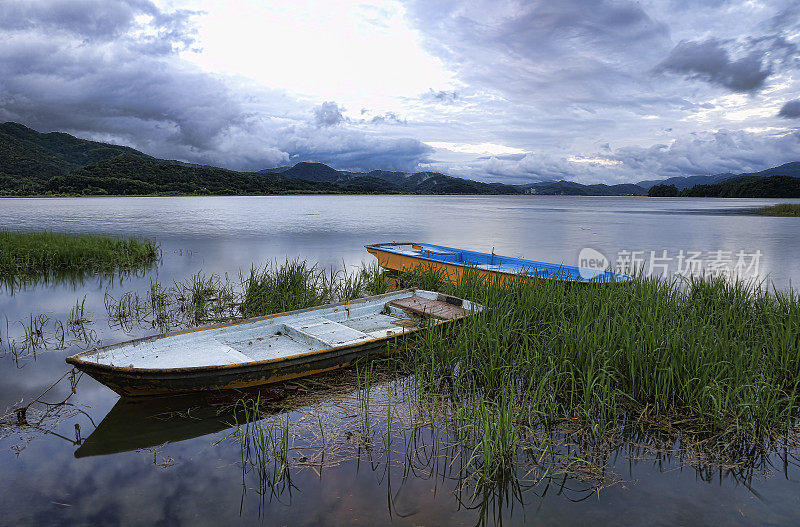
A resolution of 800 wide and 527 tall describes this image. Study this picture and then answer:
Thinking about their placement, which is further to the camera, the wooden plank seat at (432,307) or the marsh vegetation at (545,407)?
the wooden plank seat at (432,307)

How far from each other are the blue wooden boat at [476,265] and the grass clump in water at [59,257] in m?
7.56

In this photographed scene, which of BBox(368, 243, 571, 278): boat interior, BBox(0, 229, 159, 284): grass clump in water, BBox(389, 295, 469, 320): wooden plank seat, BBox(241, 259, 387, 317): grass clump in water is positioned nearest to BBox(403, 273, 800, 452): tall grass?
BBox(389, 295, 469, 320): wooden plank seat

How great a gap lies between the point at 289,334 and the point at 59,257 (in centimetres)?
1032

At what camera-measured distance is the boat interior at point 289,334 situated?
5.24 metres

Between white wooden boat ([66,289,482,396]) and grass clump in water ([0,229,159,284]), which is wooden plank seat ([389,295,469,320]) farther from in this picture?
grass clump in water ([0,229,159,284])

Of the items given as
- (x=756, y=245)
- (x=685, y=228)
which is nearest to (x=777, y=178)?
(x=685, y=228)

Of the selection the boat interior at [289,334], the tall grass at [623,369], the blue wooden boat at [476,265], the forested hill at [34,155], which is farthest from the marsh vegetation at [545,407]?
the forested hill at [34,155]

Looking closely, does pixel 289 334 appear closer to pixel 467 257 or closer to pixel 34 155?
pixel 467 257

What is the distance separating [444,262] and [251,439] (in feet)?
22.0

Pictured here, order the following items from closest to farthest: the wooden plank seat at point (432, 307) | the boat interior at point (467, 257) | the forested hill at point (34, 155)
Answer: the wooden plank seat at point (432, 307) < the boat interior at point (467, 257) < the forested hill at point (34, 155)

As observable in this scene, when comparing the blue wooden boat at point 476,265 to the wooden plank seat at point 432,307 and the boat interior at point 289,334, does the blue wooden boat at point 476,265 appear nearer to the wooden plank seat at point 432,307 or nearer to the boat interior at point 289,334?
the wooden plank seat at point 432,307

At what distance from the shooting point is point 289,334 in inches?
256

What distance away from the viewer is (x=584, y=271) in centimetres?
1015

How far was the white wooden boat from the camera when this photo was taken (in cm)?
474
